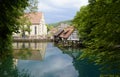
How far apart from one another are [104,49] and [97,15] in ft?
4.08

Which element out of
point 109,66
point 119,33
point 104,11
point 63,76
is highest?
point 104,11

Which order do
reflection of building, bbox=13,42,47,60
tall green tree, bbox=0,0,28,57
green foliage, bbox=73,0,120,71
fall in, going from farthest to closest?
1. reflection of building, bbox=13,42,47,60
2. tall green tree, bbox=0,0,28,57
3. green foliage, bbox=73,0,120,71

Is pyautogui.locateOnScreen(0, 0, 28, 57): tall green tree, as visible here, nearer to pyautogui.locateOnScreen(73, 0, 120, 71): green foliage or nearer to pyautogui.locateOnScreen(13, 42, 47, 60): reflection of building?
pyautogui.locateOnScreen(73, 0, 120, 71): green foliage

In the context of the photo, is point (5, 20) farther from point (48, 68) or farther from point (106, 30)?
point (48, 68)

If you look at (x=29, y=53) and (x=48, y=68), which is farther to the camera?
(x=29, y=53)

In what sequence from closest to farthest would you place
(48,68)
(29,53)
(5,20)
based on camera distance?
(5,20) → (48,68) → (29,53)

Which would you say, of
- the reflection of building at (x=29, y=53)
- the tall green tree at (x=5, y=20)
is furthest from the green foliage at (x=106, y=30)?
the reflection of building at (x=29, y=53)

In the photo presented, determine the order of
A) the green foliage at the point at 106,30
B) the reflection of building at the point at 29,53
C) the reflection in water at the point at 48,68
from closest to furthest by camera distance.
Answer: the green foliage at the point at 106,30 < the reflection in water at the point at 48,68 < the reflection of building at the point at 29,53

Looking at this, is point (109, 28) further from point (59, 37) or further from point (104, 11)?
point (59, 37)

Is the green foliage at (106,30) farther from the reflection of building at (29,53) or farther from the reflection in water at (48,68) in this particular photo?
the reflection of building at (29,53)

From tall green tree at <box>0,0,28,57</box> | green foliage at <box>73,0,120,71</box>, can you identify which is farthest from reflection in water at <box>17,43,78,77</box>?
green foliage at <box>73,0,120,71</box>

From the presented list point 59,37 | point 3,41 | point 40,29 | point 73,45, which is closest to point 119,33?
point 3,41

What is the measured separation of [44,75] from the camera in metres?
29.4

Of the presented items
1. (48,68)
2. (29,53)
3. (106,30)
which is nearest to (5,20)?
(106,30)
